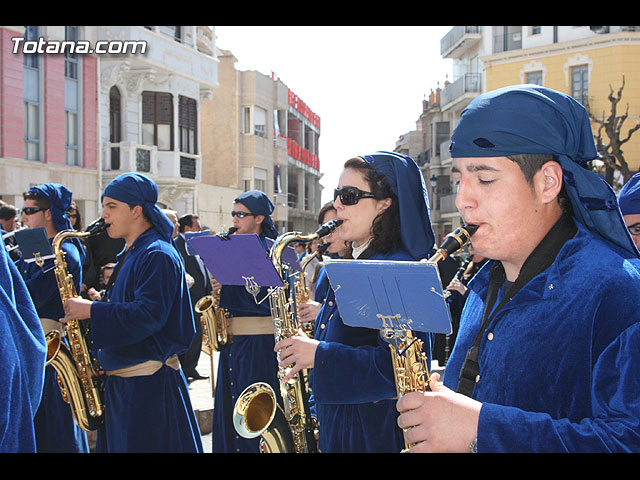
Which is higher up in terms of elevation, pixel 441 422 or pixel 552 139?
pixel 552 139

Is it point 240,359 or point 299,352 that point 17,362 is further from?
point 240,359

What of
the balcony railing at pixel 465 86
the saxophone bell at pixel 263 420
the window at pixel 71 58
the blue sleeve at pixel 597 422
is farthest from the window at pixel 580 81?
the blue sleeve at pixel 597 422

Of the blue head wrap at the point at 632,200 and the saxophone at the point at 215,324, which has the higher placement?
the blue head wrap at the point at 632,200

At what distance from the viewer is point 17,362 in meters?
1.92

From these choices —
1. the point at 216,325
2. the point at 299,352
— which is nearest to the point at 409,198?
the point at 299,352

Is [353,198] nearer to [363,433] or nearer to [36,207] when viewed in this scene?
[363,433]

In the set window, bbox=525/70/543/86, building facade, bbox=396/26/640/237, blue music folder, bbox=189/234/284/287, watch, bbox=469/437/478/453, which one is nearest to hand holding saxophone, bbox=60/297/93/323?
blue music folder, bbox=189/234/284/287

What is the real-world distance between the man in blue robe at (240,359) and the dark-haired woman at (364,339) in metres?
1.98

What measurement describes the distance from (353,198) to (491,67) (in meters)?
32.0

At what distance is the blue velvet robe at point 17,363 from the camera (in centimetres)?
187

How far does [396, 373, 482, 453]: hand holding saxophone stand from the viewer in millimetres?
1616

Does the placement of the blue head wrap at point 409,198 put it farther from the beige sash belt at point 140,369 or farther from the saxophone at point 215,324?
the saxophone at point 215,324

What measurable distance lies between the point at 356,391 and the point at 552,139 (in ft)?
5.11
